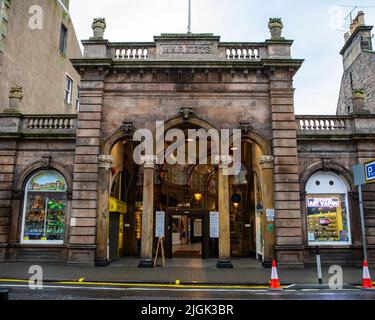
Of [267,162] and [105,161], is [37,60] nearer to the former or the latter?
[105,161]

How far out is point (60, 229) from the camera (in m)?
15.8

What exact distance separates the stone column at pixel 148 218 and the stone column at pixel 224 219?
3.13 meters

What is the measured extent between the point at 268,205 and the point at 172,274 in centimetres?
553

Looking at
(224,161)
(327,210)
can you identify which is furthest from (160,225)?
(327,210)

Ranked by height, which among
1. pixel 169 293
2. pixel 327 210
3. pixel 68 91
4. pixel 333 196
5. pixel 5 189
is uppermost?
pixel 68 91

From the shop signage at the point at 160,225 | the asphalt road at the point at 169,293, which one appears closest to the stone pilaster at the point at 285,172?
the asphalt road at the point at 169,293

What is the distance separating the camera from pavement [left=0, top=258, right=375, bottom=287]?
10711 millimetres

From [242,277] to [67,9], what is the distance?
2592 centimetres

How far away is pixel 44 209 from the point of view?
16062mm

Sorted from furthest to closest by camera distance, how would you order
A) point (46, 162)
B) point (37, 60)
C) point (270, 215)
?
point (37, 60) → point (46, 162) → point (270, 215)

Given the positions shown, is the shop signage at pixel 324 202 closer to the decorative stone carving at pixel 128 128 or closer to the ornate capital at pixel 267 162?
the ornate capital at pixel 267 162

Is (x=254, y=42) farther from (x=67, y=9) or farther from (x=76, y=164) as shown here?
(x=67, y=9)
